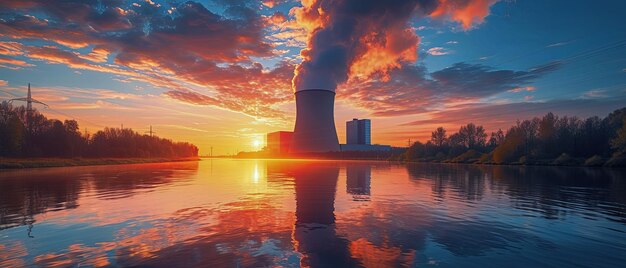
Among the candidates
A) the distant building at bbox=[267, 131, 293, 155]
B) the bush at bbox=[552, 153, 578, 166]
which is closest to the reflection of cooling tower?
the bush at bbox=[552, 153, 578, 166]

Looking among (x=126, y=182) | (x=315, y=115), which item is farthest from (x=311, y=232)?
(x=315, y=115)

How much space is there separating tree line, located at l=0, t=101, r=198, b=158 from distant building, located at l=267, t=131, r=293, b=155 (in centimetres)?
6787

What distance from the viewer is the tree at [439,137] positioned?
90.4 metres

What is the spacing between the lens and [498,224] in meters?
8.73

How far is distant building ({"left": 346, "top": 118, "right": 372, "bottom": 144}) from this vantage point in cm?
16275

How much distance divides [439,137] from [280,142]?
74.6 metres

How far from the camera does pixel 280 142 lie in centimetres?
14688

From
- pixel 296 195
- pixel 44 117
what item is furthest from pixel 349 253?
pixel 44 117

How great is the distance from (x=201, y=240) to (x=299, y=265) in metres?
2.63

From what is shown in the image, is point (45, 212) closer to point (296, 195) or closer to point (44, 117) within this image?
point (296, 195)

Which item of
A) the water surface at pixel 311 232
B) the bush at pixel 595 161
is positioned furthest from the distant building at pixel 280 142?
the water surface at pixel 311 232

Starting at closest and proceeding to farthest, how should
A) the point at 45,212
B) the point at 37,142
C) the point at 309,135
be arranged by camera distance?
the point at 45,212, the point at 37,142, the point at 309,135

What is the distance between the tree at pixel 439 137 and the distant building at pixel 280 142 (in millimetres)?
64280

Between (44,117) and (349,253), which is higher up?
(44,117)
